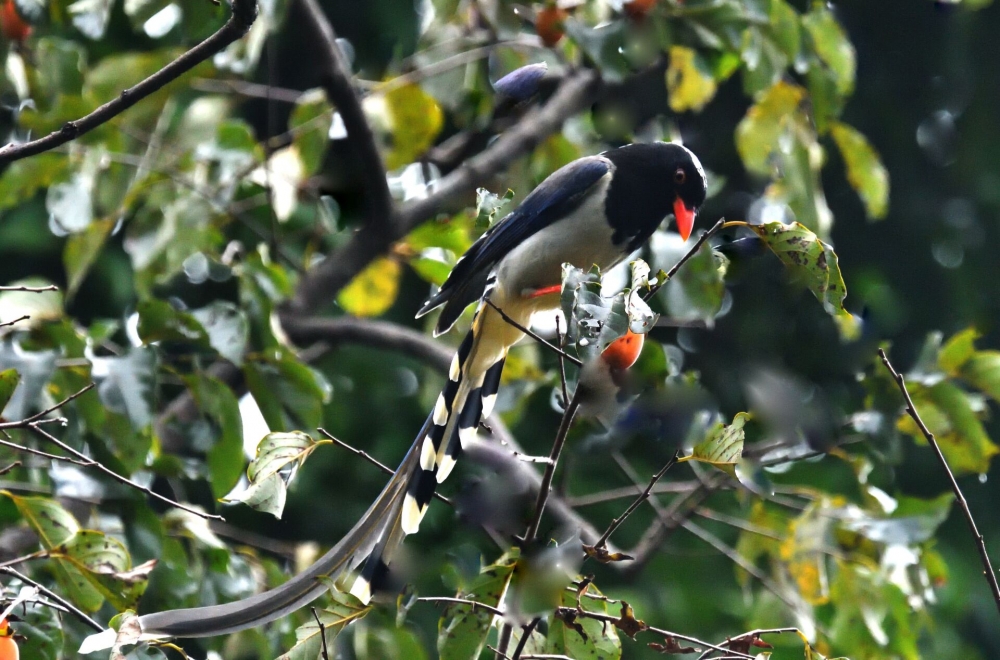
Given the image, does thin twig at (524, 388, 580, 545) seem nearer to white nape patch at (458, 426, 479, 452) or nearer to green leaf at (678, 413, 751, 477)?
green leaf at (678, 413, 751, 477)

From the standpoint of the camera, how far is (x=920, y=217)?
176 inches

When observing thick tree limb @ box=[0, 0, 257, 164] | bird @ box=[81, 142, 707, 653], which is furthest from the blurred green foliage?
thick tree limb @ box=[0, 0, 257, 164]

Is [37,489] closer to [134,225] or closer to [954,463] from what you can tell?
[134,225]

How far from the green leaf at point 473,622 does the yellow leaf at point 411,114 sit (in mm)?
1584

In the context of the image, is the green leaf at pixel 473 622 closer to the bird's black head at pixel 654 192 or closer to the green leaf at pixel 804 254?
the green leaf at pixel 804 254

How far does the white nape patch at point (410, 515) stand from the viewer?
1318 millimetres

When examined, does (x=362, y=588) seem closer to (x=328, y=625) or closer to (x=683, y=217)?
(x=328, y=625)

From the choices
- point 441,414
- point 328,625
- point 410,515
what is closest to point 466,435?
point 441,414

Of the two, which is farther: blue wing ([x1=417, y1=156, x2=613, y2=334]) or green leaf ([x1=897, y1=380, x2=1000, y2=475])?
green leaf ([x1=897, y1=380, x2=1000, y2=475])

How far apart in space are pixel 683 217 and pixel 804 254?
0.65 meters

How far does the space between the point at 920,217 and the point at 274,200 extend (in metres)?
3.00

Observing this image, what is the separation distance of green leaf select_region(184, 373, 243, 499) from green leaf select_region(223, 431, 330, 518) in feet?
1.80

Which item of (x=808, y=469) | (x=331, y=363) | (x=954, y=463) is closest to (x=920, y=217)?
(x=808, y=469)

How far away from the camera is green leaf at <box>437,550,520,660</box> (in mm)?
1084
